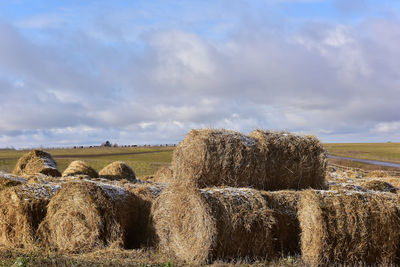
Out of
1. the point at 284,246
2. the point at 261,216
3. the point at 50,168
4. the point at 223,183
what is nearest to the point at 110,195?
the point at 223,183

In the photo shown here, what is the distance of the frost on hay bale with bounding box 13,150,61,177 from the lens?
15.6m

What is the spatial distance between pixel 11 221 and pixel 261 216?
5.83 meters

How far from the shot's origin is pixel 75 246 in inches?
345

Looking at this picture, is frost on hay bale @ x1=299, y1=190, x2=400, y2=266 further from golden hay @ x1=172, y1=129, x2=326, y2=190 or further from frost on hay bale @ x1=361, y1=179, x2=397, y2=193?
frost on hay bale @ x1=361, y1=179, x2=397, y2=193

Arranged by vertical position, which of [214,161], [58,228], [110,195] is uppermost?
[214,161]

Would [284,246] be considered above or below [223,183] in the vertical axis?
below

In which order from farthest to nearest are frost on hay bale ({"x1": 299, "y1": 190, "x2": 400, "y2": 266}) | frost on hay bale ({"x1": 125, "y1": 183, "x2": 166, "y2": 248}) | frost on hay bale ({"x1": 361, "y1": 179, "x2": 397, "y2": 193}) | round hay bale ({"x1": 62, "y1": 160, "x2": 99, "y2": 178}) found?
round hay bale ({"x1": 62, "y1": 160, "x2": 99, "y2": 178}) → frost on hay bale ({"x1": 361, "y1": 179, "x2": 397, "y2": 193}) → frost on hay bale ({"x1": 125, "y1": 183, "x2": 166, "y2": 248}) → frost on hay bale ({"x1": 299, "y1": 190, "x2": 400, "y2": 266})

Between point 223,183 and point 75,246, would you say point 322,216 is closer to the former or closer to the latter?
point 223,183

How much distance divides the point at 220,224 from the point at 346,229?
2.64 meters

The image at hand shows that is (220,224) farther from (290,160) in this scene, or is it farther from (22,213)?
(22,213)

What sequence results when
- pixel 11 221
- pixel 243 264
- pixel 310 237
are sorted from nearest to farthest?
1. pixel 243 264
2. pixel 310 237
3. pixel 11 221

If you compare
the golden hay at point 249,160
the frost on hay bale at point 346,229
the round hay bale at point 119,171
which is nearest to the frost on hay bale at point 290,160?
the golden hay at point 249,160

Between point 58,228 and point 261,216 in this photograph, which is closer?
point 261,216

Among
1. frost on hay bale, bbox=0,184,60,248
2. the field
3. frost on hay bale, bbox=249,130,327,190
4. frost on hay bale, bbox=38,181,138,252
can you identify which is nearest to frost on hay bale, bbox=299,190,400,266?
frost on hay bale, bbox=249,130,327,190
